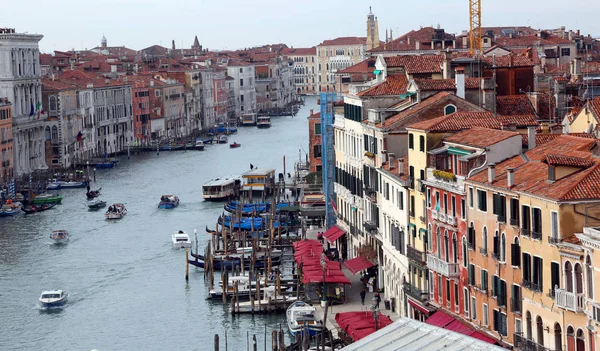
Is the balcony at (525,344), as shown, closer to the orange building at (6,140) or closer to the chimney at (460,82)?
the chimney at (460,82)

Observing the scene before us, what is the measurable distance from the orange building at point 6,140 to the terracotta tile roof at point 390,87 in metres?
19.6

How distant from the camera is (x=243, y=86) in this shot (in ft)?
251

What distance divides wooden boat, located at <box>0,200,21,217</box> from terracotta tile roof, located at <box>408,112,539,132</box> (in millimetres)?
16665

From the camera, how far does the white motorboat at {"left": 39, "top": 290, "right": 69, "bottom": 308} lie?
20000mm

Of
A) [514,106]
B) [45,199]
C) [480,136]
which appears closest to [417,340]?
[480,136]

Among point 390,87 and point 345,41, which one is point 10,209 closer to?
point 390,87

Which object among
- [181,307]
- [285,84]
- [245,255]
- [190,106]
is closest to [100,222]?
[245,255]

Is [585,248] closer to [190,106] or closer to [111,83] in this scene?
[111,83]

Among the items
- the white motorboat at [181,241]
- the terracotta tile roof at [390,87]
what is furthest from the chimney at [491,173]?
the white motorboat at [181,241]

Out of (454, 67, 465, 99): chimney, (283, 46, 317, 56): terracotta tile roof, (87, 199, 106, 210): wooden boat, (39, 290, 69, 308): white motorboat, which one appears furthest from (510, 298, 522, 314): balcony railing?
(283, 46, 317, 56): terracotta tile roof

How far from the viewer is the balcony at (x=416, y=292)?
1545 centimetres

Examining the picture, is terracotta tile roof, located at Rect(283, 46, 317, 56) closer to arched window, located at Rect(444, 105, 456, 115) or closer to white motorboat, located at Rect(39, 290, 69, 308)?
white motorboat, located at Rect(39, 290, 69, 308)

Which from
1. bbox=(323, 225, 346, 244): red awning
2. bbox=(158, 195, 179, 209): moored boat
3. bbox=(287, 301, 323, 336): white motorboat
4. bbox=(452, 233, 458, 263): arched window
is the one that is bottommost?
bbox=(158, 195, 179, 209): moored boat

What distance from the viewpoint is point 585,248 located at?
439 inches
